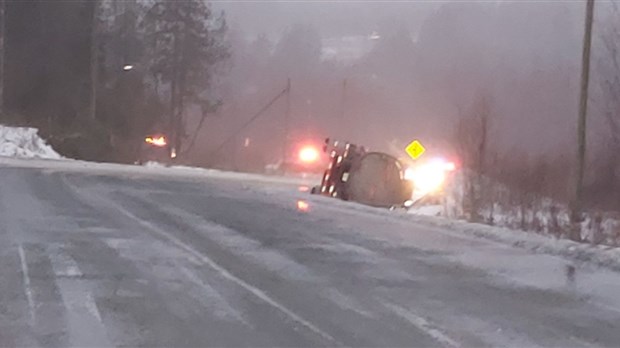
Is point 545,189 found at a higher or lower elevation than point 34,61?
lower

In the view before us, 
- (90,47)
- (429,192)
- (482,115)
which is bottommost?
(429,192)

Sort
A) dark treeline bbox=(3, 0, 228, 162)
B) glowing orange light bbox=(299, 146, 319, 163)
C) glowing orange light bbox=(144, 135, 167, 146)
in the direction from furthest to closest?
glowing orange light bbox=(144, 135, 167, 146)
glowing orange light bbox=(299, 146, 319, 163)
dark treeline bbox=(3, 0, 228, 162)

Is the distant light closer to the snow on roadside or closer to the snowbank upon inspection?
the snowbank

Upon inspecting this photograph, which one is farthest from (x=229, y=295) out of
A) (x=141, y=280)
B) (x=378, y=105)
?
(x=378, y=105)

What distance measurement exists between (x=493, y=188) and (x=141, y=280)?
22.5 meters

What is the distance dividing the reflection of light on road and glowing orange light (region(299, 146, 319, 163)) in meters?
45.4

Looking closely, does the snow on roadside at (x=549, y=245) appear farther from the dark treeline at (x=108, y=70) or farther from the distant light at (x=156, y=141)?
the distant light at (x=156, y=141)

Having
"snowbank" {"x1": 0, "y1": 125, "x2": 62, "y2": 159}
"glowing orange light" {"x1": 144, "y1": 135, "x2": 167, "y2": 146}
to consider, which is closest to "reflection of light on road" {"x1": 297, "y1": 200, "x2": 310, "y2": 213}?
"snowbank" {"x1": 0, "y1": 125, "x2": 62, "y2": 159}

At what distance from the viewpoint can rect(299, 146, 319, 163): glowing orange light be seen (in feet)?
238

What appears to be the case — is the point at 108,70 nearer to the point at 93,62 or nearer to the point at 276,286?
the point at 93,62

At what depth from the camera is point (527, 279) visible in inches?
514

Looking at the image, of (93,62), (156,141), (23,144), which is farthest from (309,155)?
(23,144)

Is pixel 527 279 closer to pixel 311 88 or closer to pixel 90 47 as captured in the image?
pixel 90 47

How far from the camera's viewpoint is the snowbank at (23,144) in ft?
167
